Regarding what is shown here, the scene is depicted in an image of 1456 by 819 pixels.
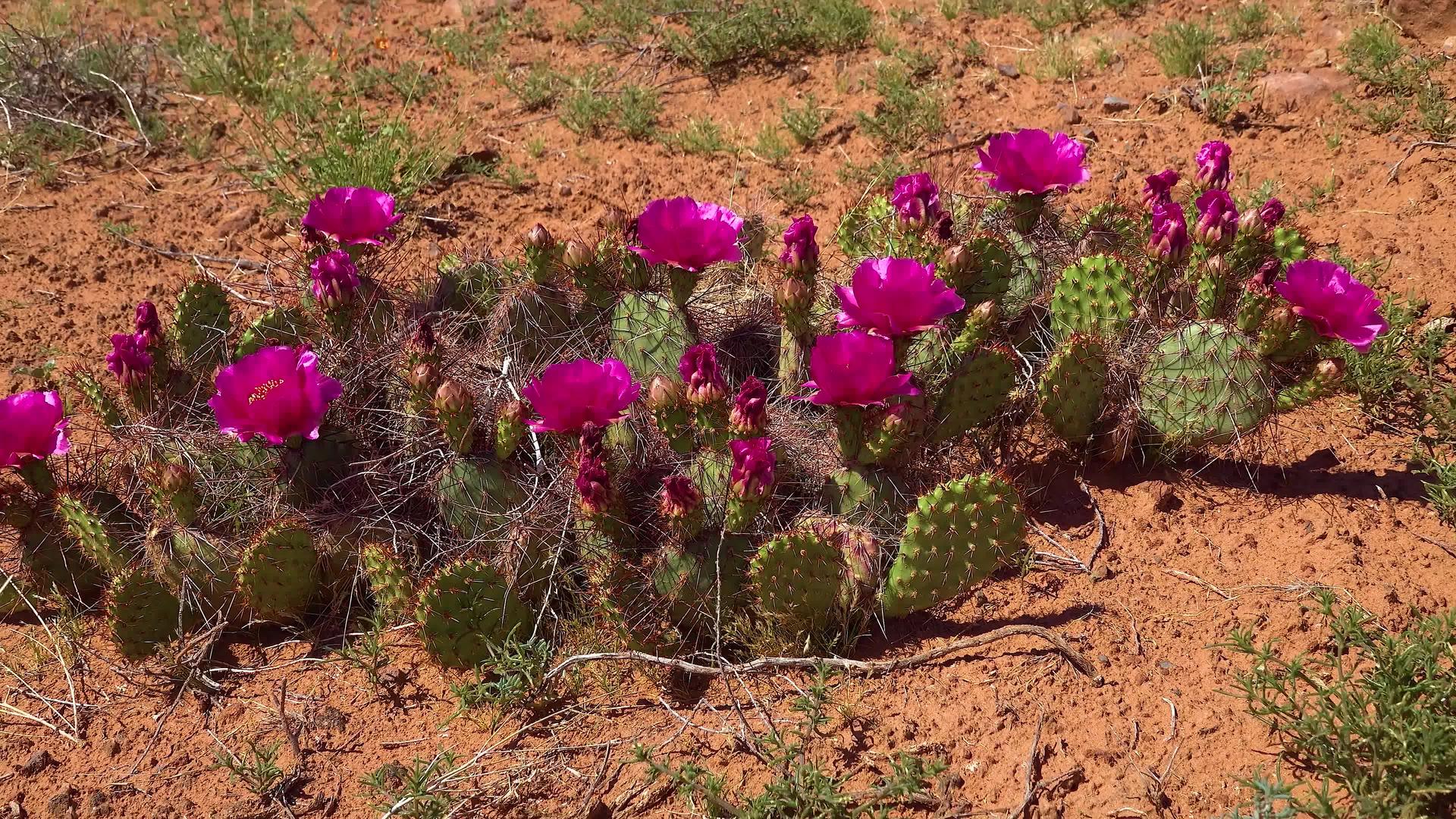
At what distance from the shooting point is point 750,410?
2371 millimetres

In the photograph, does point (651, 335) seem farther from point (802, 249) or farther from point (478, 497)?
point (478, 497)

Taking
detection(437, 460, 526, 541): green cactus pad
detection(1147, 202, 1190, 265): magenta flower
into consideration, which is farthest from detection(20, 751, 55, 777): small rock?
detection(1147, 202, 1190, 265): magenta flower

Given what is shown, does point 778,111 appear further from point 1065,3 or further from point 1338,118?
point 1338,118

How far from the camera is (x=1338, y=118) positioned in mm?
4578

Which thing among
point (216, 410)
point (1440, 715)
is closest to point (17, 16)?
point (216, 410)

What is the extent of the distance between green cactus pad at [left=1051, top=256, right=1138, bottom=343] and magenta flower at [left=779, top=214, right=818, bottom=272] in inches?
33.7

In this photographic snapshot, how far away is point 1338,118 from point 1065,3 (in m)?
1.60

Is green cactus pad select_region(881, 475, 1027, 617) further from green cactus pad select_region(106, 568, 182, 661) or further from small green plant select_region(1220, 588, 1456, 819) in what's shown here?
green cactus pad select_region(106, 568, 182, 661)

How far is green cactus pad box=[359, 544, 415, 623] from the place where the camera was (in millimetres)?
2629

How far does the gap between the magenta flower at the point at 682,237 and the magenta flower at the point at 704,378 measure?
0.37m

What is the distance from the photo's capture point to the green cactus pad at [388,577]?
8.63 feet

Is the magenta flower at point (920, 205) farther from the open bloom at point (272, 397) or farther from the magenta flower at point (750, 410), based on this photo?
the open bloom at point (272, 397)

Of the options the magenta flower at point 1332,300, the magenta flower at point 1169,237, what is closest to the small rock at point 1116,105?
the magenta flower at point 1169,237

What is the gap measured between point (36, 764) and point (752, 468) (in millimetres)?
1782
